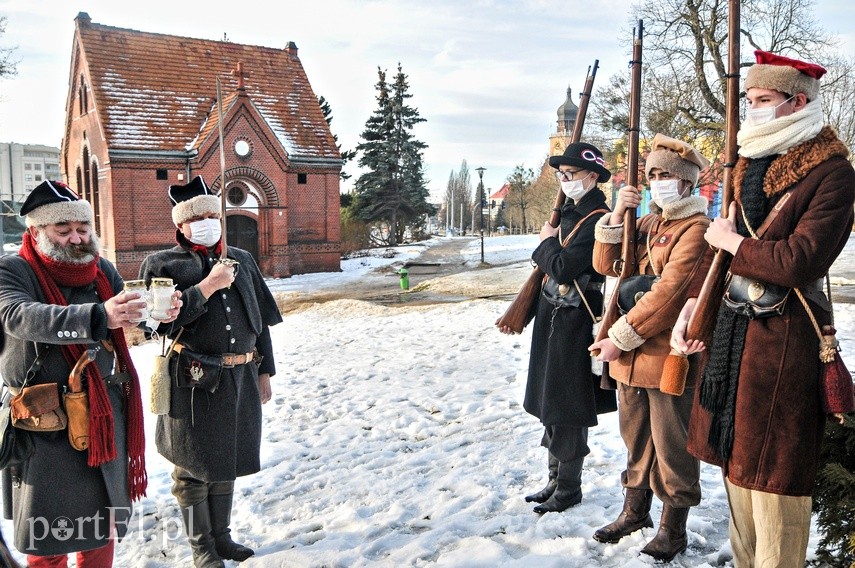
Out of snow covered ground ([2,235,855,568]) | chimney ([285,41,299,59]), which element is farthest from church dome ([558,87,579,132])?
snow covered ground ([2,235,855,568])

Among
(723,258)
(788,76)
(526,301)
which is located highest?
(788,76)

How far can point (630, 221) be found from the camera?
3.54m

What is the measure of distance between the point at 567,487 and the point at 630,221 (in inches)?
68.2

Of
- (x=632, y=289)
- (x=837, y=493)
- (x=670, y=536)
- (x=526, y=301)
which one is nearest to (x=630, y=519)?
(x=670, y=536)

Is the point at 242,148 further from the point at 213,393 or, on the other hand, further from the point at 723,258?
the point at 723,258

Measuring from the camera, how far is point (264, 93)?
2661cm

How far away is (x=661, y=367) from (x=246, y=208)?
75.8 ft

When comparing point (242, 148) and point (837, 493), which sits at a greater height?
point (242, 148)

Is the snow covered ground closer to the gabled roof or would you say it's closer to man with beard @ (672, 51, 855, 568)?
man with beard @ (672, 51, 855, 568)

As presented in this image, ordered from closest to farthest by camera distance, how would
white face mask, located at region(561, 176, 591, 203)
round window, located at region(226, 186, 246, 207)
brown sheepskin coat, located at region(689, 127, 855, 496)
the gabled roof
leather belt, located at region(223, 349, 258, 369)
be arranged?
1. brown sheepskin coat, located at region(689, 127, 855, 496)
2. leather belt, located at region(223, 349, 258, 369)
3. white face mask, located at region(561, 176, 591, 203)
4. the gabled roof
5. round window, located at region(226, 186, 246, 207)

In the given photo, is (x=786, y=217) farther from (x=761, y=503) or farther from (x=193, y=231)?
(x=193, y=231)

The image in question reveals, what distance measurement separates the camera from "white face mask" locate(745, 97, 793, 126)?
2.57 meters

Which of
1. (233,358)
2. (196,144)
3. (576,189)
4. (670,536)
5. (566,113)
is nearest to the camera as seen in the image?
(670,536)

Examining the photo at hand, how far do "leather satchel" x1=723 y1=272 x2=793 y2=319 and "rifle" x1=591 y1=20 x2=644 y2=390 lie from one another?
87 cm
